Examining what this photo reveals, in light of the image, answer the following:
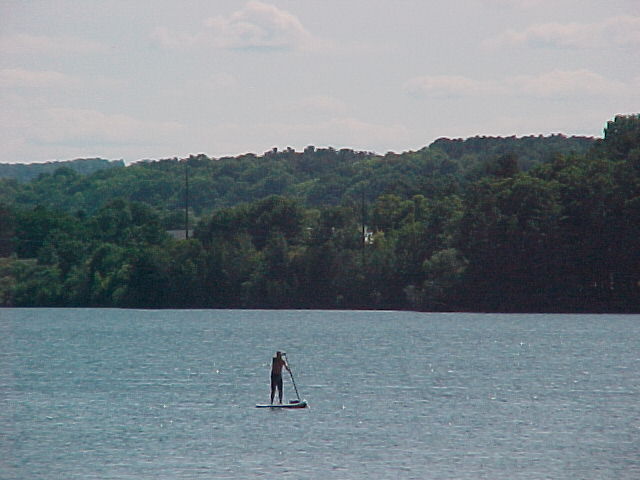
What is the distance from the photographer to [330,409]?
60.5m

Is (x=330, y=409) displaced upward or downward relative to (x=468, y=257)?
downward

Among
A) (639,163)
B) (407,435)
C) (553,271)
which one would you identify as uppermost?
(639,163)

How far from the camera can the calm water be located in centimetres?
4375

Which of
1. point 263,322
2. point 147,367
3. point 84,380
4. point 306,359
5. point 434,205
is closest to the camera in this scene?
point 84,380

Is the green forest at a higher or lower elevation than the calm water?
higher

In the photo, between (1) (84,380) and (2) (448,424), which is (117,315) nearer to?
(1) (84,380)

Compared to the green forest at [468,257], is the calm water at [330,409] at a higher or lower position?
lower

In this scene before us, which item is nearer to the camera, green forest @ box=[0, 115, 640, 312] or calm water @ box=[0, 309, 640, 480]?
calm water @ box=[0, 309, 640, 480]

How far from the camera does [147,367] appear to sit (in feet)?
298

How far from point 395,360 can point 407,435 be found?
45162 mm

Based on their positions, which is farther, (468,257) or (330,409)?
(468,257)

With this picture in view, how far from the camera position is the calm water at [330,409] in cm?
4375

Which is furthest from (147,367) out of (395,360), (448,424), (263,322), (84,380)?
(263,322)

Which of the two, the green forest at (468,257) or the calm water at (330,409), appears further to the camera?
the green forest at (468,257)
